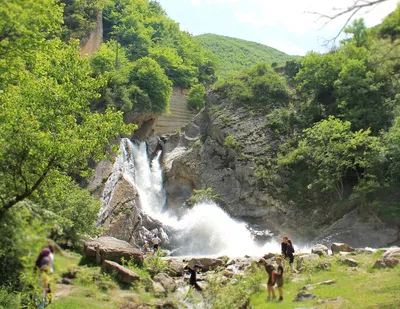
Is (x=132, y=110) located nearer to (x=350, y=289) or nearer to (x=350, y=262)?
(x=350, y=262)

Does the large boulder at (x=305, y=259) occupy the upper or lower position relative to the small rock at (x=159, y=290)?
upper

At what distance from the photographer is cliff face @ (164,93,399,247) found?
1041 inches

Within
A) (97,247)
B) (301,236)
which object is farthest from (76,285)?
(301,236)

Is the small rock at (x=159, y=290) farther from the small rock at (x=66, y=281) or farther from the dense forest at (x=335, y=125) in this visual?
the dense forest at (x=335, y=125)

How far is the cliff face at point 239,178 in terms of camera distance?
26453mm

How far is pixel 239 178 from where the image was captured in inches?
1305

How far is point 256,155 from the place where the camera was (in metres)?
33.6

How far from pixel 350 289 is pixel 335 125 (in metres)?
18.5

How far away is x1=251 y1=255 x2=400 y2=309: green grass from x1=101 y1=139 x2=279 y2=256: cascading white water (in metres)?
12.0

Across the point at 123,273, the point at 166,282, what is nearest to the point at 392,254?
the point at 166,282

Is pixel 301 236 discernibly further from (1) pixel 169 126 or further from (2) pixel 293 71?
(1) pixel 169 126

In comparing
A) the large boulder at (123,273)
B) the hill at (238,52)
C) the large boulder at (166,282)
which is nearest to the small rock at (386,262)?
the large boulder at (166,282)

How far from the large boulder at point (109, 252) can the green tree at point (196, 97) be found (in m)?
A: 39.9

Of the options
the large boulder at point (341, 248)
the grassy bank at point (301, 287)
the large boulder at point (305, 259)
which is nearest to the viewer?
the grassy bank at point (301, 287)
